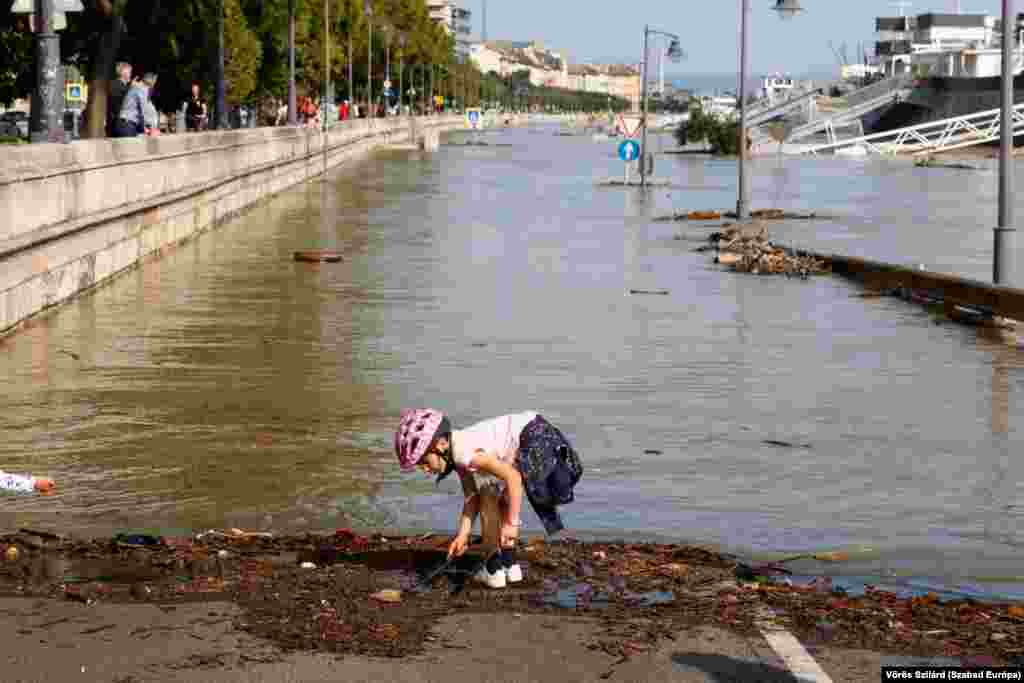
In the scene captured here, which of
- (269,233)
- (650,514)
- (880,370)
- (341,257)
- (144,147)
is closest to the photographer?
(650,514)

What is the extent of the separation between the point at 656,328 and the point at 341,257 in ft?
33.7

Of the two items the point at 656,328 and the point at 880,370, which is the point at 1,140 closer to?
the point at 656,328

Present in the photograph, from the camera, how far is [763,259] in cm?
2925

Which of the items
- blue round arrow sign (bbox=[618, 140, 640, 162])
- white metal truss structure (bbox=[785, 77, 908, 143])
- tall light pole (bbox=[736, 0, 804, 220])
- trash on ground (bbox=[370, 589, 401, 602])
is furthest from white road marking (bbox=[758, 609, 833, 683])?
white metal truss structure (bbox=[785, 77, 908, 143])

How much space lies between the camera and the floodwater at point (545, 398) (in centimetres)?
1045

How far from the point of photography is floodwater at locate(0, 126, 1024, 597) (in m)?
10.4

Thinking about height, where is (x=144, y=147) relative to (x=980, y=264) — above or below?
above

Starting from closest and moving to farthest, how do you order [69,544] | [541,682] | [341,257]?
1. [541,682]
2. [69,544]
3. [341,257]

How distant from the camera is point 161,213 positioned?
96.4ft

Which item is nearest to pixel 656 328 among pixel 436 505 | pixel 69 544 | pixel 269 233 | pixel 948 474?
pixel 948 474

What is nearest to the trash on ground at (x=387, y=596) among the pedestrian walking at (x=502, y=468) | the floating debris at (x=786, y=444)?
the pedestrian walking at (x=502, y=468)

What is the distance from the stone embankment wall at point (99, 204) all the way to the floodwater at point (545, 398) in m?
0.43

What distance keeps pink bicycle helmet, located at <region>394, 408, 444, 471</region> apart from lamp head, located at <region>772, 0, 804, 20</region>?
35.9m

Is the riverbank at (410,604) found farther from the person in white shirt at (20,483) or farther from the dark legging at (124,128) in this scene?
the dark legging at (124,128)
